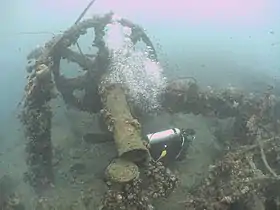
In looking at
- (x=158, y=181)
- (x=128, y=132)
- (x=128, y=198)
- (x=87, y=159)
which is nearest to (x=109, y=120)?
(x=128, y=132)

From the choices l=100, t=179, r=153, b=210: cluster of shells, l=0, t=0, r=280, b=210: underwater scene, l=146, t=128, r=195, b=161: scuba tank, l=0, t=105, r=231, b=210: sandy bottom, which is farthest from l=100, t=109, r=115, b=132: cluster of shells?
l=0, t=105, r=231, b=210: sandy bottom

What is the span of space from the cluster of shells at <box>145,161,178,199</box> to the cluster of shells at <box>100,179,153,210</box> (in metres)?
0.24

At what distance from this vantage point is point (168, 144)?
8.67 m

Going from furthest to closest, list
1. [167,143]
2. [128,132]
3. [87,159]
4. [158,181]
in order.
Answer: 1. [87,159]
2. [167,143]
3. [128,132]
4. [158,181]

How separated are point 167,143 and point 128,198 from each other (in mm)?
3162

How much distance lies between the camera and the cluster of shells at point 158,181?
595cm

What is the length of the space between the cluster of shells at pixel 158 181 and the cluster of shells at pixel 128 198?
236mm

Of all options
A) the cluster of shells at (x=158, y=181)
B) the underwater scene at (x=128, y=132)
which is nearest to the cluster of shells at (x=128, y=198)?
the underwater scene at (x=128, y=132)

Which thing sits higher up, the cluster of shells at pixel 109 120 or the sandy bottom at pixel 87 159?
the cluster of shells at pixel 109 120

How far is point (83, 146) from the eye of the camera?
9875 millimetres

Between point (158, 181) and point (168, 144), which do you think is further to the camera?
point (168, 144)

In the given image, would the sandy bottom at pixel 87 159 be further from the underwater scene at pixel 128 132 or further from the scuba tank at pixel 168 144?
the scuba tank at pixel 168 144

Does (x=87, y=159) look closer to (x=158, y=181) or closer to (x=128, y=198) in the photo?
(x=158, y=181)

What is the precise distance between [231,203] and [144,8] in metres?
21.9
